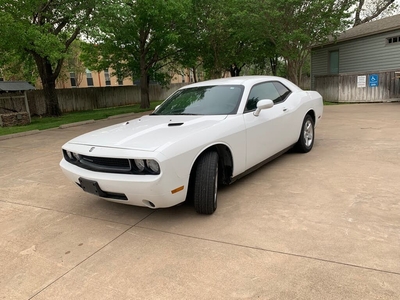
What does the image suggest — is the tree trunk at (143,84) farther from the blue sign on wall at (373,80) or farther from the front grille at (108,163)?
the front grille at (108,163)

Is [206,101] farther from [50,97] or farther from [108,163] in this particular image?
[50,97]

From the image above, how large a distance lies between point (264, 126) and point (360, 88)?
1390 cm

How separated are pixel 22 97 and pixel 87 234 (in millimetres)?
15931

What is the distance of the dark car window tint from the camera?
16.9 ft

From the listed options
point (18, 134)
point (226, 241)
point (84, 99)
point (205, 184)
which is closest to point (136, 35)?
point (84, 99)

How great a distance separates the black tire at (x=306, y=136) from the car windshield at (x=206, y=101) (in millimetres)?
1869

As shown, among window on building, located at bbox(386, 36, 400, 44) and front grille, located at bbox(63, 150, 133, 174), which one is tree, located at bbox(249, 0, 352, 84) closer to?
window on building, located at bbox(386, 36, 400, 44)

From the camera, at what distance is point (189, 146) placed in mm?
3141

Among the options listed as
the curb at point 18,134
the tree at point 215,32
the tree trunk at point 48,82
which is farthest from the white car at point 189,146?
the tree trunk at point 48,82

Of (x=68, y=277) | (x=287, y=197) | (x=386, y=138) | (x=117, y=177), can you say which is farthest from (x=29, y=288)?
(x=386, y=138)

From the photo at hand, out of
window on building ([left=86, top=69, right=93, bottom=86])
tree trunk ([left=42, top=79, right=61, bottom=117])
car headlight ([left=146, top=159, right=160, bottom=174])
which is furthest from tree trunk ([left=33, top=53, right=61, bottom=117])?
window on building ([left=86, top=69, right=93, bottom=86])

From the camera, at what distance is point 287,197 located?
3.85 m

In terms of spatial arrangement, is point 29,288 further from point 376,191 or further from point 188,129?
point 376,191

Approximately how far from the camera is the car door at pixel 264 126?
405 cm
